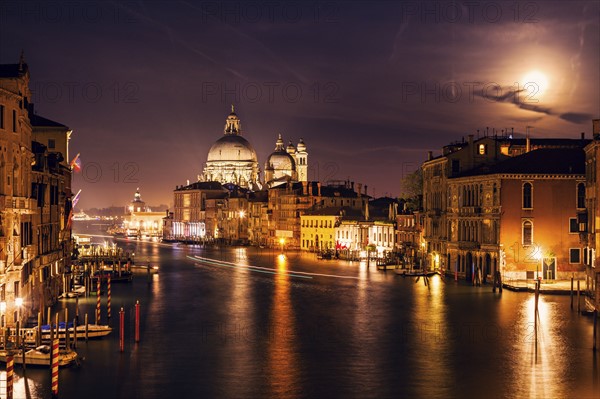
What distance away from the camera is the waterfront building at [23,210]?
29469mm

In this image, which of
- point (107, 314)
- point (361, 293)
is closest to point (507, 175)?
point (361, 293)

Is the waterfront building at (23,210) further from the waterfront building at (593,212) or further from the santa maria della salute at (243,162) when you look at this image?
the santa maria della salute at (243,162)

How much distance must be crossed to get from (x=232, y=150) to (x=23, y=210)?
6062 inches

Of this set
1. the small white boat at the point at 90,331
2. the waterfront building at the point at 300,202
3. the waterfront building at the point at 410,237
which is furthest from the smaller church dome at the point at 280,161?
the small white boat at the point at 90,331

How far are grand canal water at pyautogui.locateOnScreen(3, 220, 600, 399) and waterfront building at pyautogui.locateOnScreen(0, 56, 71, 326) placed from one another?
273 cm

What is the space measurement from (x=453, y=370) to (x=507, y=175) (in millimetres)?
26461

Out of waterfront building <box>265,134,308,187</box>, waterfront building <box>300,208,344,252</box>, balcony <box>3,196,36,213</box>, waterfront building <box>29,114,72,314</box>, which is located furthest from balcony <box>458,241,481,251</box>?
waterfront building <box>265,134,308,187</box>

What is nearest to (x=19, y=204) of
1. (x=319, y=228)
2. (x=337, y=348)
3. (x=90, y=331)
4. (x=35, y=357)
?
(x=90, y=331)

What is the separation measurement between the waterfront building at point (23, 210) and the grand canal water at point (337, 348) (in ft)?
8.97

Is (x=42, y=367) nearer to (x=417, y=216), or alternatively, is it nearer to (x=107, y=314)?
(x=107, y=314)

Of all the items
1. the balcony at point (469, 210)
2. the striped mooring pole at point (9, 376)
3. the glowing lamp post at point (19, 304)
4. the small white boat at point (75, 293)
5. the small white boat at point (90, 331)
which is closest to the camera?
the striped mooring pole at point (9, 376)

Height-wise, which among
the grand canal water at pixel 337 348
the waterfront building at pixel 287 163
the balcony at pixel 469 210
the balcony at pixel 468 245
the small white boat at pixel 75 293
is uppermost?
the waterfront building at pixel 287 163

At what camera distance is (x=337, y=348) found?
33000 millimetres

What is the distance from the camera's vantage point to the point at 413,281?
61.0 m
